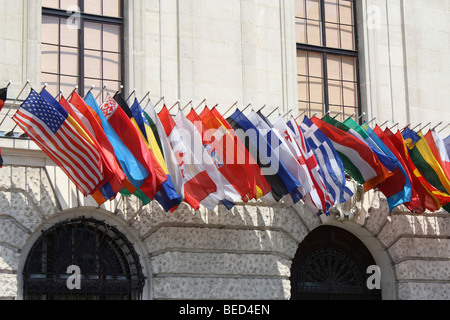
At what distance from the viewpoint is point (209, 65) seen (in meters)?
19.7

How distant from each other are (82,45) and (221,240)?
15.1ft

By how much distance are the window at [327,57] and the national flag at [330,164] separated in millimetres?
2158

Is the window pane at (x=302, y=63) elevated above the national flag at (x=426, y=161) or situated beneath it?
elevated above

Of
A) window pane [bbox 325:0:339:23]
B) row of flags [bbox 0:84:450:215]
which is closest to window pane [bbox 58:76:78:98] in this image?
row of flags [bbox 0:84:450:215]

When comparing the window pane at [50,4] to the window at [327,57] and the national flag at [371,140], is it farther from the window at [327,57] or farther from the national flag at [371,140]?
the national flag at [371,140]

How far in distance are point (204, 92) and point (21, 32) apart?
374 cm

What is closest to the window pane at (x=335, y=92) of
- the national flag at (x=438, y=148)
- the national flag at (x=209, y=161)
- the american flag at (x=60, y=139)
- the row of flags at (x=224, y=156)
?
the row of flags at (x=224, y=156)

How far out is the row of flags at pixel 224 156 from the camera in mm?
16484

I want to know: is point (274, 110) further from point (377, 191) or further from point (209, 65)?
point (377, 191)

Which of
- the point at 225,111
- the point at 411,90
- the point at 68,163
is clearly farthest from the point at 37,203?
the point at 411,90

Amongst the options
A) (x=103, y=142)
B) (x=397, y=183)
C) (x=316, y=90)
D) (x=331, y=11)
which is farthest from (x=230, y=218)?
(x=331, y=11)

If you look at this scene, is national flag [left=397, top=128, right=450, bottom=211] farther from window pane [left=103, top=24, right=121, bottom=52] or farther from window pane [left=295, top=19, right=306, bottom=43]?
window pane [left=103, top=24, right=121, bottom=52]
